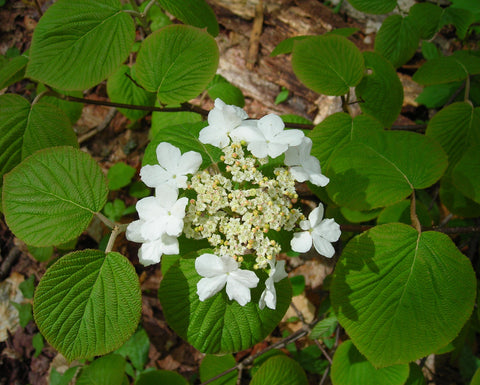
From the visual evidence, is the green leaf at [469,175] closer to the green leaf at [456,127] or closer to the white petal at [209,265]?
the green leaf at [456,127]

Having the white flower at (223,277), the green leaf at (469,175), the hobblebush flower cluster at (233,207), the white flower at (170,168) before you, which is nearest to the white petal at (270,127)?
the hobblebush flower cluster at (233,207)

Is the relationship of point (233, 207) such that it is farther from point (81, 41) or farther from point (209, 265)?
point (81, 41)

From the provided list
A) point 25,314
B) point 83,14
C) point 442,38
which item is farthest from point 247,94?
point 25,314

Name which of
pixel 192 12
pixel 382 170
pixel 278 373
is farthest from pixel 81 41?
pixel 278 373

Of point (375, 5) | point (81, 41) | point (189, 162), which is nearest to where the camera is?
point (189, 162)

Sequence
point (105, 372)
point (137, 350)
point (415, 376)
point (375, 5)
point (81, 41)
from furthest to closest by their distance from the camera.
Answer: point (137, 350) < point (375, 5) < point (105, 372) < point (415, 376) < point (81, 41)

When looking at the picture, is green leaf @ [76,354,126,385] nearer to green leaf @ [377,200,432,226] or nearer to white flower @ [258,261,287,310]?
white flower @ [258,261,287,310]

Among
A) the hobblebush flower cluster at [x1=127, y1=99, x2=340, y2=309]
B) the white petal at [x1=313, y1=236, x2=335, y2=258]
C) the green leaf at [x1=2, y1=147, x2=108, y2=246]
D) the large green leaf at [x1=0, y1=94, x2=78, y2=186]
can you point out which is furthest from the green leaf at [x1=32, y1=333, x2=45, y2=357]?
the white petal at [x1=313, y1=236, x2=335, y2=258]
